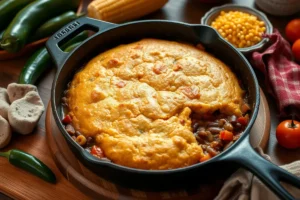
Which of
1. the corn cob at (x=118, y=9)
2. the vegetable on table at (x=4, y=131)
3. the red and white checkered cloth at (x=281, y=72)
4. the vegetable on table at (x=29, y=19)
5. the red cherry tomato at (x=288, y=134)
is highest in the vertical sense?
the vegetable on table at (x=29, y=19)

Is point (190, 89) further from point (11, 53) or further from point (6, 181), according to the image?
point (11, 53)

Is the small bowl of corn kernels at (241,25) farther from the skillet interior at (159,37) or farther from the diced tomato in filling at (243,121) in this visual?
the diced tomato in filling at (243,121)

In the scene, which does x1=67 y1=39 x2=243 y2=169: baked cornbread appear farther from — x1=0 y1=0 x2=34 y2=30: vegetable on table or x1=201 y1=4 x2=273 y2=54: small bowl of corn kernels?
x1=0 y1=0 x2=34 y2=30: vegetable on table

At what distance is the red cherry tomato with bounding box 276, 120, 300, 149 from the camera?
8.86 feet

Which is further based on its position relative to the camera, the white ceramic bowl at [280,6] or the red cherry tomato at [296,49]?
the white ceramic bowl at [280,6]

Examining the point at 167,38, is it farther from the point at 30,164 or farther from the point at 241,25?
the point at 30,164

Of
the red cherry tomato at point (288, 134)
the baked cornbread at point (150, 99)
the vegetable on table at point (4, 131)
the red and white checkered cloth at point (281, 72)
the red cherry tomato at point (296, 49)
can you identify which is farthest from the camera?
the red cherry tomato at point (296, 49)

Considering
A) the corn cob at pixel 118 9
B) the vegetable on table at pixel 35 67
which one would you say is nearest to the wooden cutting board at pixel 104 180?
the vegetable on table at pixel 35 67

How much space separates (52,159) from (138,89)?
0.71 m

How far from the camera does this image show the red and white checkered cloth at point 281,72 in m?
2.93

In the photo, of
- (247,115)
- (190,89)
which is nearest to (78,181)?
(190,89)

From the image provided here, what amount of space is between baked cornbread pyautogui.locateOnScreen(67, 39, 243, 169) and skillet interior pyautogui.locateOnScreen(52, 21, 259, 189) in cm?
8

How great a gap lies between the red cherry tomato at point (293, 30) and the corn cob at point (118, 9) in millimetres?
1080

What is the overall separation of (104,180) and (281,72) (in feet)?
4.98
